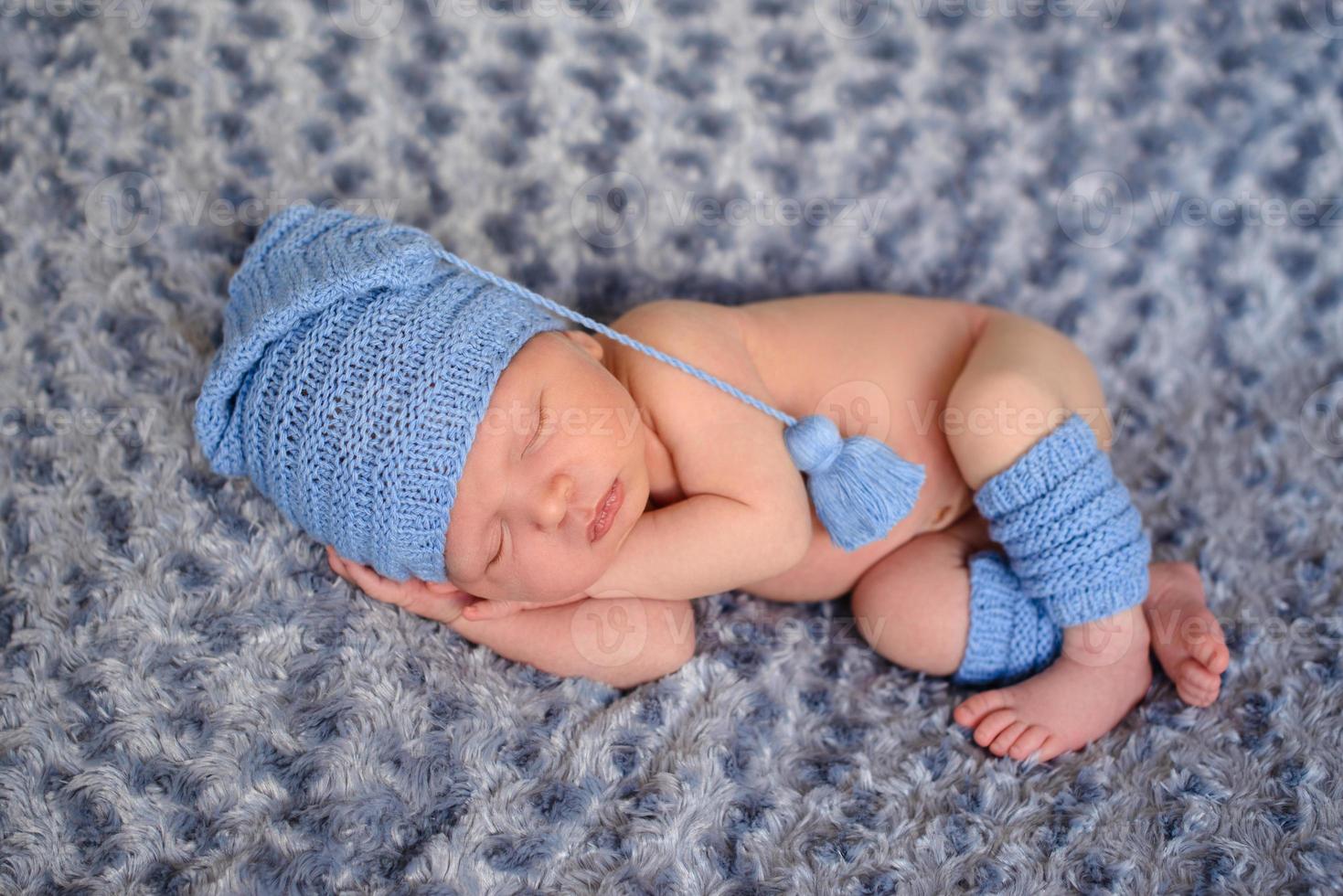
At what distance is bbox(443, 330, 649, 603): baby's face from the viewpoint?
1.30 m

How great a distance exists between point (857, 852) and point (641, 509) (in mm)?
510

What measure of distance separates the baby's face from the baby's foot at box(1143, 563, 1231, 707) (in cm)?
79

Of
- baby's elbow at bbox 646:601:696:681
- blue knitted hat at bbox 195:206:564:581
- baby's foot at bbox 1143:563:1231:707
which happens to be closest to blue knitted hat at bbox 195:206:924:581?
blue knitted hat at bbox 195:206:564:581

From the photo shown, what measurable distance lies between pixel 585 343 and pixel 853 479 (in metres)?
0.42

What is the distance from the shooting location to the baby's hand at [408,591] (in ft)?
4.71

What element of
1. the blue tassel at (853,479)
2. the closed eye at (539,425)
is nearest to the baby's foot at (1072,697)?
the blue tassel at (853,479)

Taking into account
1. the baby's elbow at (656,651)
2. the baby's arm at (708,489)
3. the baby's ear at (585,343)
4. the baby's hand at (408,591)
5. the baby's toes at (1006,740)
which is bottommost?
the baby's toes at (1006,740)

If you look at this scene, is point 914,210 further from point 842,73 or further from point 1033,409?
point 1033,409

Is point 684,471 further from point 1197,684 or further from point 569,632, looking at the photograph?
point 1197,684

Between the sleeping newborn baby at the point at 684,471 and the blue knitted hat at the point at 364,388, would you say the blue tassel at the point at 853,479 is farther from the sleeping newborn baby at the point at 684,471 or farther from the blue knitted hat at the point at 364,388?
the blue knitted hat at the point at 364,388

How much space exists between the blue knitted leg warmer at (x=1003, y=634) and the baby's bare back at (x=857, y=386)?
0.17m

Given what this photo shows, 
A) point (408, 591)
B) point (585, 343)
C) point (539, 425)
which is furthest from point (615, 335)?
point (408, 591)

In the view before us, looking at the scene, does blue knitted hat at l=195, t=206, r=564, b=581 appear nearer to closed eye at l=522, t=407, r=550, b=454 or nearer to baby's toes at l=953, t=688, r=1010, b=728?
closed eye at l=522, t=407, r=550, b=454

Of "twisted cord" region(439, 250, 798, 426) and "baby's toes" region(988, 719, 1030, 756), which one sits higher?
"twisted cord" region(439, 250, 798, 426)
